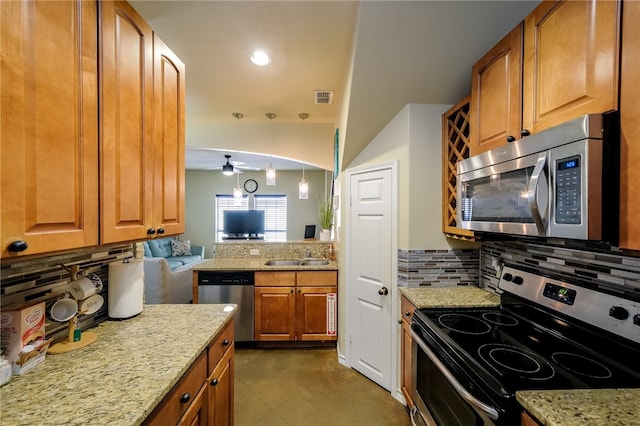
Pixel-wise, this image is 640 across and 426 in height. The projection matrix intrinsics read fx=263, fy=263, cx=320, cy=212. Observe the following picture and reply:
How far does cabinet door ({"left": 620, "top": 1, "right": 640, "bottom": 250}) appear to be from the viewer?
0.82 m

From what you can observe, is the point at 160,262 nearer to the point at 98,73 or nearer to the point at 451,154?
the point at 98,73

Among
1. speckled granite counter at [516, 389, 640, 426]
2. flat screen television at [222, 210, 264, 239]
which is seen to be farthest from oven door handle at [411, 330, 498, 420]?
flat screen television at [222, 210, 264, 239]

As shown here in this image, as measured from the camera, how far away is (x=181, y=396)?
3.26 feet

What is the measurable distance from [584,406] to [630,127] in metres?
0.87

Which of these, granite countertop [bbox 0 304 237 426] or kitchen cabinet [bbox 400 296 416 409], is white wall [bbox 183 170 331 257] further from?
granite countertop [bbox 0 304 237 426]

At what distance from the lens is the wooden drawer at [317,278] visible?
115 inches

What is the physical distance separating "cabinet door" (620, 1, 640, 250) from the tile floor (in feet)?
5.98

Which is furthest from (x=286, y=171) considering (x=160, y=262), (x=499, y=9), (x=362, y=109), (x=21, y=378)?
(x=21, y=378)

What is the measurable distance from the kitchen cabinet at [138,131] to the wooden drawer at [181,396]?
61cm

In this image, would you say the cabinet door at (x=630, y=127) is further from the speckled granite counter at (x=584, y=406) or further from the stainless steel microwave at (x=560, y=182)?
the speckled granite counter at (x=584, y=406)

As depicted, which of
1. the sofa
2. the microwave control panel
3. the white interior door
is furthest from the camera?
the sofa

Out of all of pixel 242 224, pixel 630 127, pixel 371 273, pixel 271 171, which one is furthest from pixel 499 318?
pixel 242 224

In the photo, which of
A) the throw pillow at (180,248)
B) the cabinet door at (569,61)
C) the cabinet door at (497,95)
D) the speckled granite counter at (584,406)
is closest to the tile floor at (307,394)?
the speckled granite counter at (584,406)

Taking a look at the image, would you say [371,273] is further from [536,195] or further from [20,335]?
[20,335]
